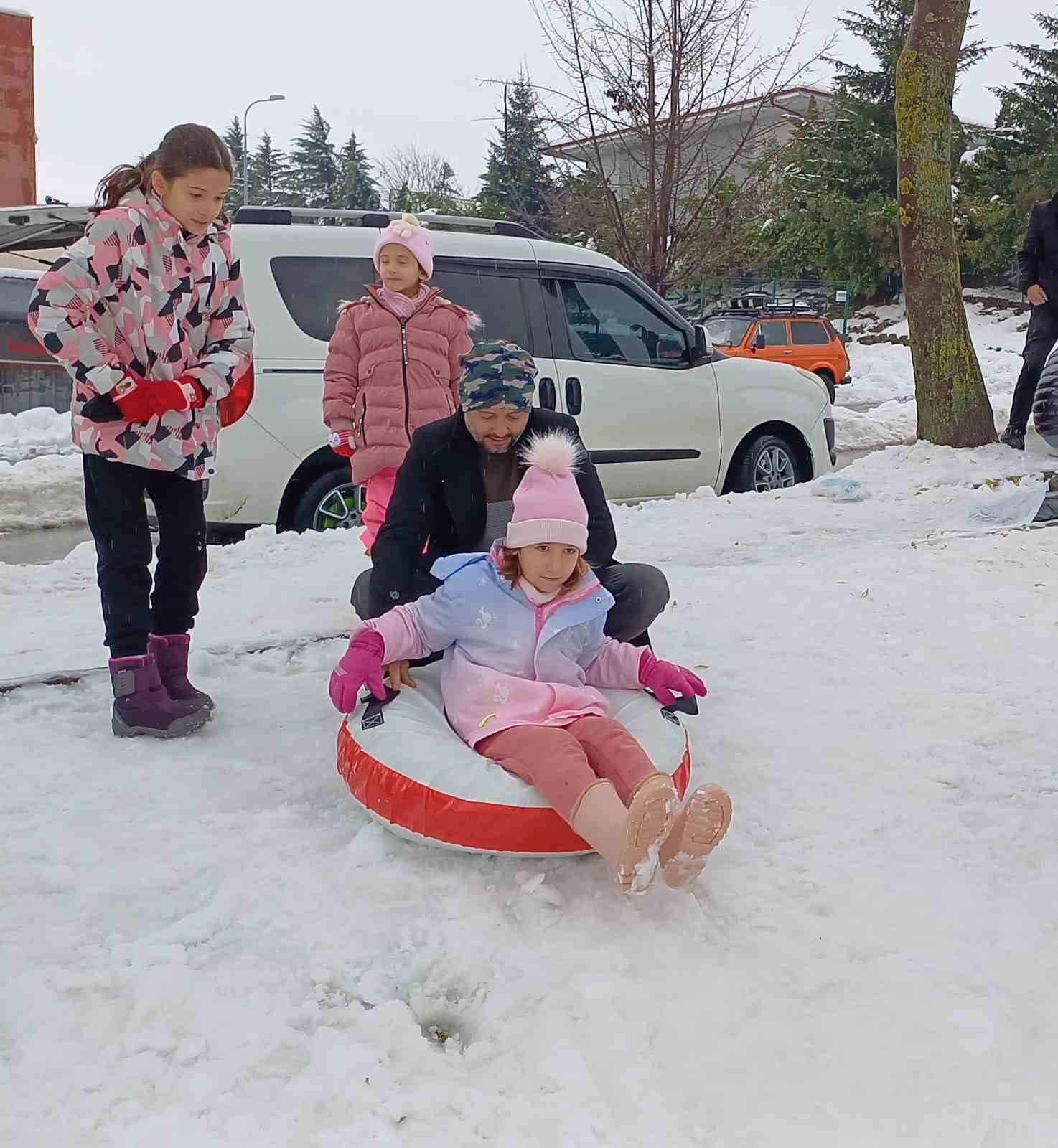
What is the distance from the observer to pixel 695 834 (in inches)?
96.3

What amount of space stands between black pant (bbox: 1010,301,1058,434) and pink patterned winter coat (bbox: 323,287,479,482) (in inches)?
195

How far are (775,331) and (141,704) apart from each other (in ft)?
60.0

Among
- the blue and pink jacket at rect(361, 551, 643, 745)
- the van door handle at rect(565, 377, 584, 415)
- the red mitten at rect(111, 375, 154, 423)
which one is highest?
the van door handle at rect(565, 377, 584, 415)

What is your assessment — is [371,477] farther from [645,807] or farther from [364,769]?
[645,807]

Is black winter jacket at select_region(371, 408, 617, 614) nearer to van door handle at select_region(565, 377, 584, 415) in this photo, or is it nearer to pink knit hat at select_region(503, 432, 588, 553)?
pink knit hat at select_region(503, 432, 588, 553)

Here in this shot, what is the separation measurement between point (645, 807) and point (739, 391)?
20.1ft

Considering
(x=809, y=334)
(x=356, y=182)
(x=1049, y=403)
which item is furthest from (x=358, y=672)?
(x=356, y=182)

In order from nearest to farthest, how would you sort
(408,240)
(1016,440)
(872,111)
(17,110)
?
(408,240)
(1016,440)
(17,110)
(872,111)

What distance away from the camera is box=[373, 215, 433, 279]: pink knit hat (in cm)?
444

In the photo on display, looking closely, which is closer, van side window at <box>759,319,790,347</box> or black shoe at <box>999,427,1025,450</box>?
black shoe at <box>999,427,1025,450</box>

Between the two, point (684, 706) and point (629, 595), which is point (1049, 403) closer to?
point (629, 595)

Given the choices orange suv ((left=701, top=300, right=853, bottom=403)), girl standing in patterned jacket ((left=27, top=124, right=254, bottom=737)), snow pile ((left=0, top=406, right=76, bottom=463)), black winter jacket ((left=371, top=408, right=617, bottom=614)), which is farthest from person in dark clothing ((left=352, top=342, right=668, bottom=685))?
orange suv ((left=701, top=300, right=853, bottom=403))

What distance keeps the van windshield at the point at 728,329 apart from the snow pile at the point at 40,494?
43.2 ft

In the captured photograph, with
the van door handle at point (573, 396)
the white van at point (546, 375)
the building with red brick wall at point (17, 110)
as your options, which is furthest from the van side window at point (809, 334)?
the building with red brick wall at point (17, 110)
